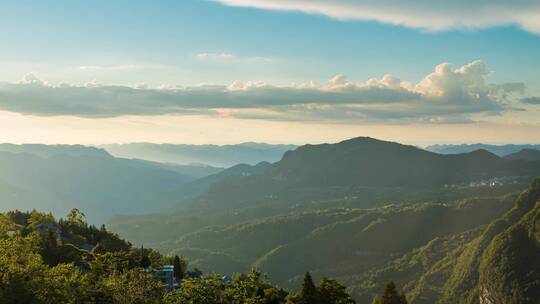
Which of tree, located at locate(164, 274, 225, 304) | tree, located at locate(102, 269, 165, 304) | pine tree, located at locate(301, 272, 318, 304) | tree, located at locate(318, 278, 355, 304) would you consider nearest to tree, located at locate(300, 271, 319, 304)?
pine tree, located at locate(301, 272, 318, 304)

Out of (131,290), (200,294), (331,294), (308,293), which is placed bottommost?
(331,294)

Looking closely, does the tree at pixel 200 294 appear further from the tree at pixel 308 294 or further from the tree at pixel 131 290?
the tree at pixel 308 294

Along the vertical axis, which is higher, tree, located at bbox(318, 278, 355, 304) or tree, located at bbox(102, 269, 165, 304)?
tree, located at bbox(102, 269, 165, 304)

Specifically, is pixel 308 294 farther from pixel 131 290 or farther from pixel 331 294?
pixel 131 290

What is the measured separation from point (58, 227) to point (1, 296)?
11244cm

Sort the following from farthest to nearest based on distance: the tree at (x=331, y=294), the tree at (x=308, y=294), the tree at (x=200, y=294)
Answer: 1. the tree at (x=331, y=294)
2. the tree at (x=308, y=294)
3. the tree at (x=200, y=294)

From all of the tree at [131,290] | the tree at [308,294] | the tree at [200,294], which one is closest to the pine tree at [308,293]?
the tree at [308,294]

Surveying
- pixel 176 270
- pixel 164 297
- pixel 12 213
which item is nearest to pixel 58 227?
pixel 12 213

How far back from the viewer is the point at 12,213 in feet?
594

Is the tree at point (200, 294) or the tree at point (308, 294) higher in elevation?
the tree at point (200, 294)

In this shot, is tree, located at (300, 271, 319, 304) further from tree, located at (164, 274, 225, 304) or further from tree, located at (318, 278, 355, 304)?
tree, located at (164, 274, 225, 304)

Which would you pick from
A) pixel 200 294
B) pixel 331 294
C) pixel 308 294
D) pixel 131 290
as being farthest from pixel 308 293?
pixel 131 290

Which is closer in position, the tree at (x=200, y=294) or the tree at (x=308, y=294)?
the tree at (x=200, y=294)

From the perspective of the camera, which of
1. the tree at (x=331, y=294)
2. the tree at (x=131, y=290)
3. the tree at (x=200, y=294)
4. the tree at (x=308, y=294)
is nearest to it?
the tree at (x=131, y=290)
